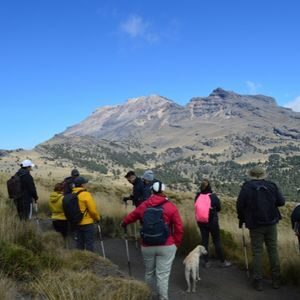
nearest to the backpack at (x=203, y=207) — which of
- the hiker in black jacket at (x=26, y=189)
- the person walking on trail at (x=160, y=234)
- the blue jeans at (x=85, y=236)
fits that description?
the blue jeans at (x=85, y=236)

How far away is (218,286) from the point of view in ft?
30.2

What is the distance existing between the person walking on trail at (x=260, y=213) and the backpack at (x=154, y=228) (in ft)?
6.93

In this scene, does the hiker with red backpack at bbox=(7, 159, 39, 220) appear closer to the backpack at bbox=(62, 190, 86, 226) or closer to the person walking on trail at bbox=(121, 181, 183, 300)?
the backpack at bbox=(62, 190, 86, 226)

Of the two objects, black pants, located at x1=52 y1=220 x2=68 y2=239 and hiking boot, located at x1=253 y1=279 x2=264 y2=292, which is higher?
black pants, located at x1=52 y1=220 x2=68 y2=239

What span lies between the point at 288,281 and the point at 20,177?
21.7ft

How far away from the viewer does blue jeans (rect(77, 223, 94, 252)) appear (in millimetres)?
9906

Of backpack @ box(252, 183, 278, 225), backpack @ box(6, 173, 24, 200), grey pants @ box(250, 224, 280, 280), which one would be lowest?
grey pants @ box(250, 224, 280, 280)

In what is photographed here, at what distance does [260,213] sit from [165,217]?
2094 mm

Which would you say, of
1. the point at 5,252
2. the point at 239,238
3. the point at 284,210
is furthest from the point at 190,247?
the point at 284,210

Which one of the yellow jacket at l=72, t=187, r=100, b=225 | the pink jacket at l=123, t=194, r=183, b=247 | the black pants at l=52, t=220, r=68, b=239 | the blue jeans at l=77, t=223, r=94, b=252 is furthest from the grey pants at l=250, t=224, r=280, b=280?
the black pants at l=52, t=220, r=68, b=239

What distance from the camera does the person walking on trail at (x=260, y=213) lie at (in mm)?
8648

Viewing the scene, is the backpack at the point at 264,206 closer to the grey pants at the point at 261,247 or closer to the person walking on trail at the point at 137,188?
the grey pants at the point at 261,247

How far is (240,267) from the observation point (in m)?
10.4

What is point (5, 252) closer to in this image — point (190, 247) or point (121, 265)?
point (121, 265)
